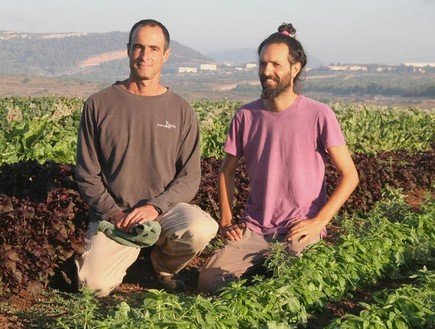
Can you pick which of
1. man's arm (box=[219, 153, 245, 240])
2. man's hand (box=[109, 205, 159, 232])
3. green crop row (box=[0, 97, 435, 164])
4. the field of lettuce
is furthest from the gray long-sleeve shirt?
green crop row (box=[0, 97, 435, 164])

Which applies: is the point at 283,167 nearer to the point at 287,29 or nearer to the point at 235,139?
the point at 235,139

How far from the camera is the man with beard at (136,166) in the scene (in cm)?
509

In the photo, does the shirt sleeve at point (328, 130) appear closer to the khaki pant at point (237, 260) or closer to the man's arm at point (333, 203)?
the man's arm at point (333, 203)

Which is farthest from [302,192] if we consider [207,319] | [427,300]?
[207,319]

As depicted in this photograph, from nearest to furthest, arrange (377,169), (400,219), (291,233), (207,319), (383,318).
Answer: (207,319) → (383,318) → (291,233) → (400,219) → (377,169)

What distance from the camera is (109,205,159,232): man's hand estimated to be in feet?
16.3

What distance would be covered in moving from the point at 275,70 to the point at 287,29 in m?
0.33

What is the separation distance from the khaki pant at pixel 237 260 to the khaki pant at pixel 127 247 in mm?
164

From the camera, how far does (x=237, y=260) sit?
524 centimetres

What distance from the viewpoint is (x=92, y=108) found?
521 cm

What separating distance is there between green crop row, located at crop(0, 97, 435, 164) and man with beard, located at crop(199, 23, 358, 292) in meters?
3.73

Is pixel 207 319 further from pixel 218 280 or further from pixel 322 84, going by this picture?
pixel 322 84

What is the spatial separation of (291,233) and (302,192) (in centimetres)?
34

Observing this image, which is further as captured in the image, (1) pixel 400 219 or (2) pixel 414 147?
(2) pixel 414 147
